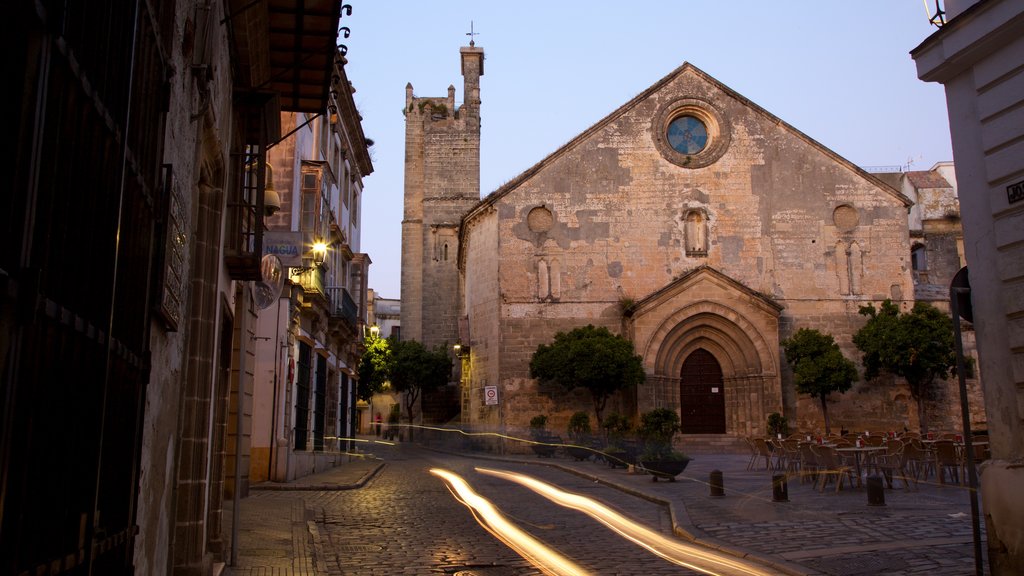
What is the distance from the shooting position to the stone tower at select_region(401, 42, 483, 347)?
4772 centimetres

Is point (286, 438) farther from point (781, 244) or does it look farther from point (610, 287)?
point (781, 244)

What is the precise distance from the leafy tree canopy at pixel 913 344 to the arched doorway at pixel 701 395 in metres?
5.17

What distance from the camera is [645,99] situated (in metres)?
33.2

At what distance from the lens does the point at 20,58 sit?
2.32m

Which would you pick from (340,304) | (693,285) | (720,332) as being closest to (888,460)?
(340,304)

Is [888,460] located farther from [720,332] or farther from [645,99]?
[645,99]

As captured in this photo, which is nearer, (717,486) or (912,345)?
(717,486)

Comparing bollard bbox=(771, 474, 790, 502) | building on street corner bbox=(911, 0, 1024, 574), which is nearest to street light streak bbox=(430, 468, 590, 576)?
building on street corner bbox=(911, 0, 1024, 574)

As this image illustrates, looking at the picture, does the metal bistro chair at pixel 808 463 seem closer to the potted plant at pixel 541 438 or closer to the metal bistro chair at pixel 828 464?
the metal bistro chair at pixel 828 464

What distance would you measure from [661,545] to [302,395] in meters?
12.4

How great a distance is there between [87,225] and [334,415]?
2434cm

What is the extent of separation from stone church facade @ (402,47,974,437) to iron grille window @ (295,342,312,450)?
11.4 m

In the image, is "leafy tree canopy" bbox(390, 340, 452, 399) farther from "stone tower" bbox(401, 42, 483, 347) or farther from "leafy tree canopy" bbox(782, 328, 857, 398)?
"leafy tree canopy" bbox(782, 328, 857, 398)

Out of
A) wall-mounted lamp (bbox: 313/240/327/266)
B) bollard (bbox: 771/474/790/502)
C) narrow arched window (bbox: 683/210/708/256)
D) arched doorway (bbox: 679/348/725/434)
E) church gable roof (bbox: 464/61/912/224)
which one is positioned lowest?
bollard (bbox: 771/474/790/502)
